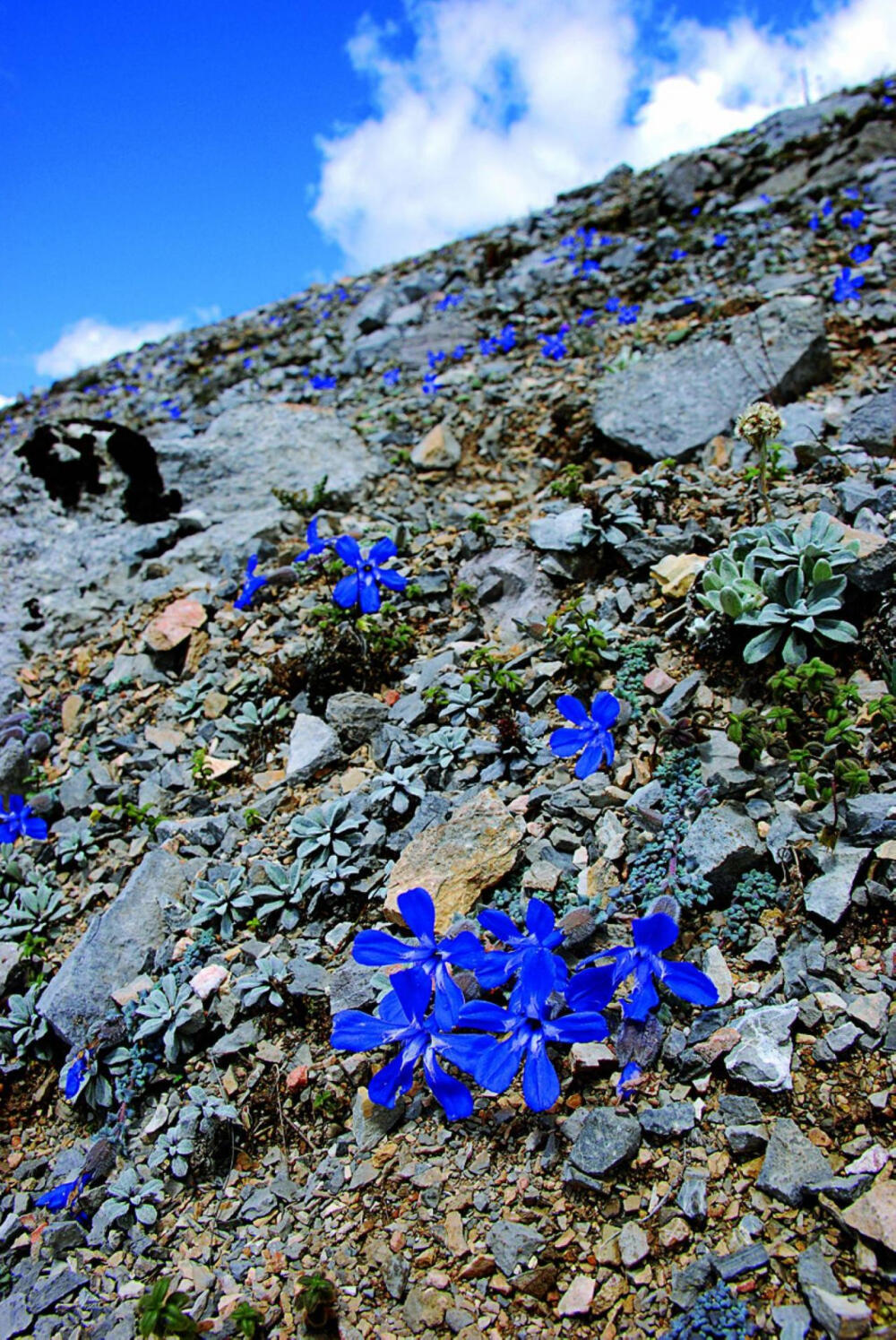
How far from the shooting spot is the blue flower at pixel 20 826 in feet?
11.7

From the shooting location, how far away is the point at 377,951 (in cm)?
216

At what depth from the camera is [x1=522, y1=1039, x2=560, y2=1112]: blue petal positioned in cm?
191

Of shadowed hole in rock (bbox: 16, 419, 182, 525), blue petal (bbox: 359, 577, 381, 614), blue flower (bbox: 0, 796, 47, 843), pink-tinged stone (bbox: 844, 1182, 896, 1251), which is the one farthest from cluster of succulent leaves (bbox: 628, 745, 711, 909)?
shadowed hole in rock (bbox: 16, 419, 182, 525)

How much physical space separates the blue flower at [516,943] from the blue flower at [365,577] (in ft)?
5.11

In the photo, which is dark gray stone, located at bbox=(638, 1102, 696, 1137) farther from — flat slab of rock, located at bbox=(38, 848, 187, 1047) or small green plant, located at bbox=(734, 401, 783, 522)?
small green plant, located at bbox=(734, 401, 783, 522)

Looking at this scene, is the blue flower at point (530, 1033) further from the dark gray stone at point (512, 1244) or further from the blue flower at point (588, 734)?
the blue flower at point (588, 734)

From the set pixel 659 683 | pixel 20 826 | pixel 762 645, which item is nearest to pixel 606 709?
pixel 659 683

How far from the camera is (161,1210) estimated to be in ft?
7.45

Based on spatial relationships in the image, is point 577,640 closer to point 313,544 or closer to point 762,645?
point 762,645

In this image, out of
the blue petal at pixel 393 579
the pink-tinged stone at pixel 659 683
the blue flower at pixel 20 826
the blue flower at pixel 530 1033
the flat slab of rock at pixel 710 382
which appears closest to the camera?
the blue flower at pixel 530 1033

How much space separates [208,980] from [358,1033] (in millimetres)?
784

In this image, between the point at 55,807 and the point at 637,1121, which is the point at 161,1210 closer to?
the point at 637,1121

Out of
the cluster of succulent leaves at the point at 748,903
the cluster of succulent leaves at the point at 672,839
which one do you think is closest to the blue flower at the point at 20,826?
the cluster of succulent leaves at the point at 672,839

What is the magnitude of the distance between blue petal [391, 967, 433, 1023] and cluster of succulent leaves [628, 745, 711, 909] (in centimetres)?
71
